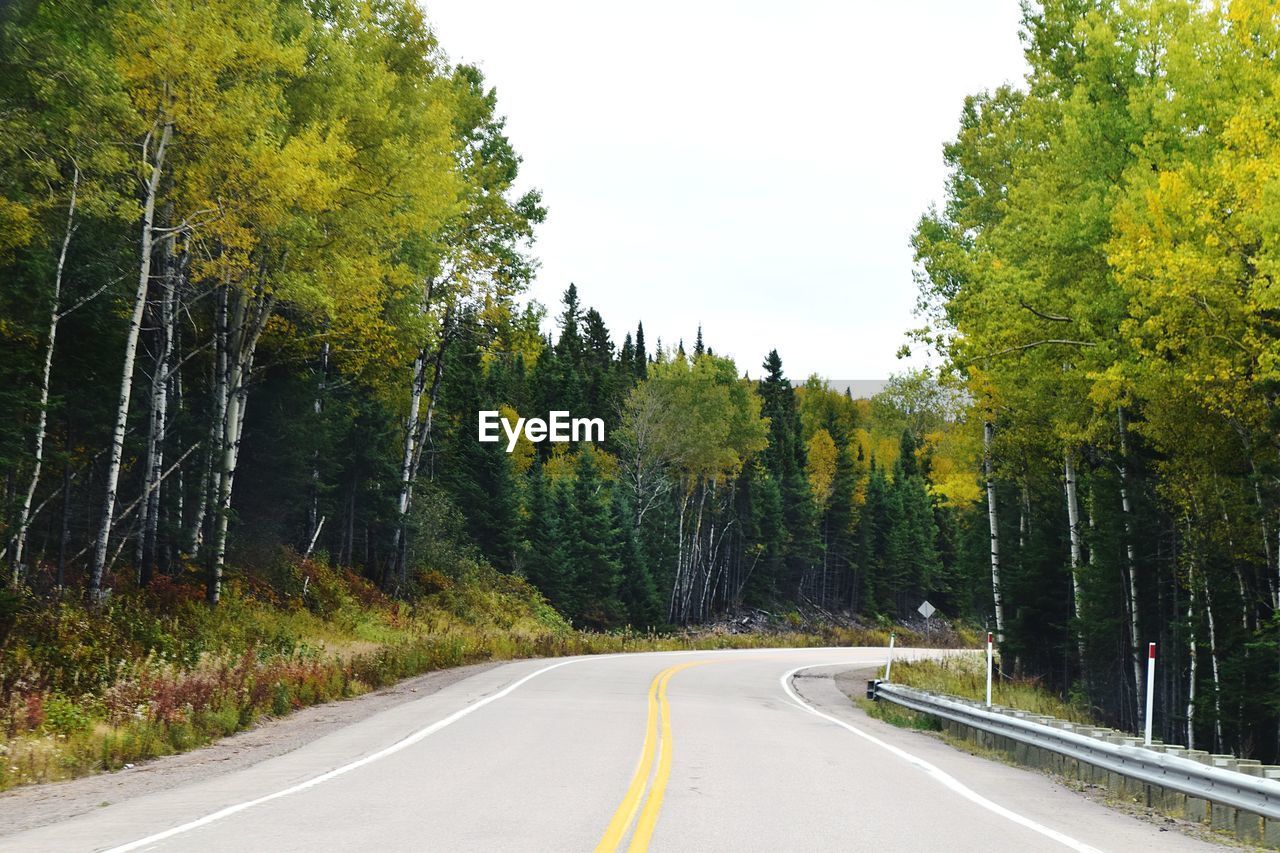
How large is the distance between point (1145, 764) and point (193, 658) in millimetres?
13697

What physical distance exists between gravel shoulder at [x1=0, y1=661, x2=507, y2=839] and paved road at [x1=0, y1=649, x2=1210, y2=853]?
0.35 meters

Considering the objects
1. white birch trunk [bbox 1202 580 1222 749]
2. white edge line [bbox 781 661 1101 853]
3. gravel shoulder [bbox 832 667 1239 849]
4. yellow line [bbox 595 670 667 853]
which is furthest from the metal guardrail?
white birch trunk [bbox 1202 580 1222 749]

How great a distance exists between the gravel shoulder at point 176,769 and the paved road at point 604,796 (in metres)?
0.35

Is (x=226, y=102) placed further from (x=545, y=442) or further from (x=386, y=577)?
(x=545, y=442)

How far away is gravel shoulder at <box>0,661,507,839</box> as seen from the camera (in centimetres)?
863

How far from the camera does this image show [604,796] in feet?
29.4

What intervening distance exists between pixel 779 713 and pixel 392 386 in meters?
19.0

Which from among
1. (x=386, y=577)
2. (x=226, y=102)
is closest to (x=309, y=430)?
(x=386, y=577)

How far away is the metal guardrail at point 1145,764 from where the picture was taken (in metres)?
8.36

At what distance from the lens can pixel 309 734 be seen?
1363cm

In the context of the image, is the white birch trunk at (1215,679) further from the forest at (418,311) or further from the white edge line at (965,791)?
the white edge line at (965,791)

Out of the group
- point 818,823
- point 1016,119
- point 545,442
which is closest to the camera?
point 818,823

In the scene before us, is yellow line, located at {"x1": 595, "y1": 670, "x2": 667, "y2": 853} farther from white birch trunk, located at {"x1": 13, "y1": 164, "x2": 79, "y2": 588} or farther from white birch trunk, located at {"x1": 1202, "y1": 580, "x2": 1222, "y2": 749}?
white birch trunk, located at {"x1": 1202, "y1": 580, "x2": 1222, "y2": 749}

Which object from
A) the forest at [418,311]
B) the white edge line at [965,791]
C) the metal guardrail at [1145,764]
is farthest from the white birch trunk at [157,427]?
the metal guardrail at [1145,764]
